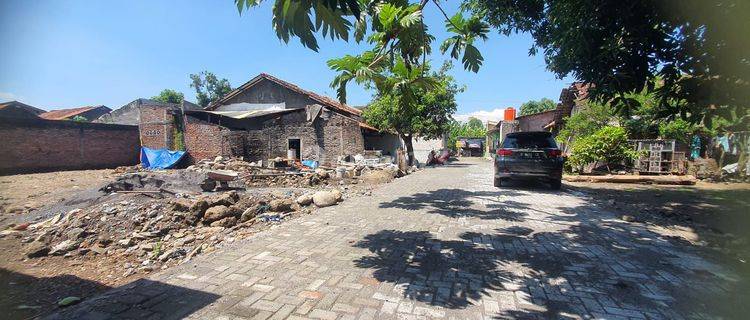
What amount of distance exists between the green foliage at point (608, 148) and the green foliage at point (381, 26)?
1186 centimetres

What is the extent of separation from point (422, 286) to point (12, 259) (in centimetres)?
696

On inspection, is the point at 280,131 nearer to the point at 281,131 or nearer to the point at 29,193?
the point at 281,131

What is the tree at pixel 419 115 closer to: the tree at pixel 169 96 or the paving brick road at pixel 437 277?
the paving brick road at pixel 437 277

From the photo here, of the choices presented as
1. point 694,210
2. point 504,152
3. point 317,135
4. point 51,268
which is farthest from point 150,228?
point 317,135

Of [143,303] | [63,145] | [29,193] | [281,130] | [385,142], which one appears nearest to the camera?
[143,303]

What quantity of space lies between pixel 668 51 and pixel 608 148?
886 centimetres

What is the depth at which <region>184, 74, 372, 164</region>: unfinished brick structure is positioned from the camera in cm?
1803

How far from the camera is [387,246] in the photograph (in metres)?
4.46

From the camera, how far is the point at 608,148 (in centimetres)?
1264

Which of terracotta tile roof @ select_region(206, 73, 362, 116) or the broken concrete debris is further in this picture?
terracotta tile roof @ select_region(206, 73, 362, 116)

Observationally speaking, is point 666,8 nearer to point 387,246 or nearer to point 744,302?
point 744,302

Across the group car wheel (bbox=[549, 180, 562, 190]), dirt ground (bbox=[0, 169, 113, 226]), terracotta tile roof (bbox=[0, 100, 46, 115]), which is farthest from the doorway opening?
terracotta tile roof (bbox=[0, 100, 46, 115])

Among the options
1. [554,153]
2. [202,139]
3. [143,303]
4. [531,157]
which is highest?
[202,139]

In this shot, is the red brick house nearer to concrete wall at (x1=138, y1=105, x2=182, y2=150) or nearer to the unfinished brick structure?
the unfinished brick structure
